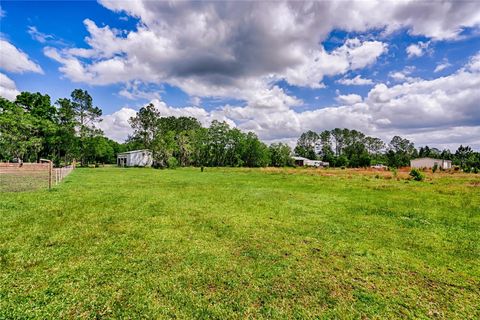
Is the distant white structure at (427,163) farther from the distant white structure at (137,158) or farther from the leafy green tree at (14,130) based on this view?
the leafy green tree at (14,130)

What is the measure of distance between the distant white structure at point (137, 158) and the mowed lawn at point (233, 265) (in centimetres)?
4924

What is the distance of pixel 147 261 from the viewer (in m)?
4.79

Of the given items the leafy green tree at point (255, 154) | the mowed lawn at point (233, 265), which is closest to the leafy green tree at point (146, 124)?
the leafy green tree at point (255, 154)

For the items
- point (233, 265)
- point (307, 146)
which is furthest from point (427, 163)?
point (233, 265)

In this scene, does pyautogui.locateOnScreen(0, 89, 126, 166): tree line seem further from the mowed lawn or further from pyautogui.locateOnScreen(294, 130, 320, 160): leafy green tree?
pyautogui.locateOnScreen(294, 130, 320, 160): leafy green tree

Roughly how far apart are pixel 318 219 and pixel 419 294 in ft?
14.9

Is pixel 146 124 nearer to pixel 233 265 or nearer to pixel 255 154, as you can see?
pixel 255 154

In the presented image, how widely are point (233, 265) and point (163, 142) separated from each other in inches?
1853

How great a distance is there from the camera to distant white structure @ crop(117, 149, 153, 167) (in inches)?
2192

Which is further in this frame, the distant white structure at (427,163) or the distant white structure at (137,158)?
the distant white structure at (427,163)

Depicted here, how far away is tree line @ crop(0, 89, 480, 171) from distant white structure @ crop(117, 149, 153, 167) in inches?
129

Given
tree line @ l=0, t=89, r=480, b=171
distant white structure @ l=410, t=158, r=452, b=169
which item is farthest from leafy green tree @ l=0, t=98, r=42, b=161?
distant white structure @ l=410, t=158, r=452, b=169

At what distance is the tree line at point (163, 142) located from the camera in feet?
130

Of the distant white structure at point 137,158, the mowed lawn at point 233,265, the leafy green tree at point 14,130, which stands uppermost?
the leafy green tree at point 14,130
